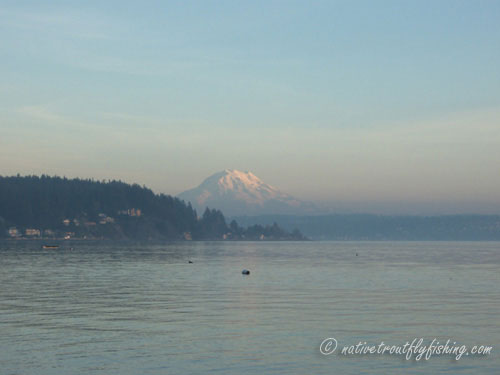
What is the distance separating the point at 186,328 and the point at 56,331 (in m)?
9.80

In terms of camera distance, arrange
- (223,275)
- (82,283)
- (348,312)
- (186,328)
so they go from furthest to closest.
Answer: (223,275) < (82,283) < (348,312) < (186,328)

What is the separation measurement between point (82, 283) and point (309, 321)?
166 ft

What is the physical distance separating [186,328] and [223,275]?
69675 mm

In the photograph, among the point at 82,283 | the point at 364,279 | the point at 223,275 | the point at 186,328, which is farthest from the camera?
the point at 223,275

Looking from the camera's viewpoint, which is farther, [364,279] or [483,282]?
[364,279]

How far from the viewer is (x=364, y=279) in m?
108

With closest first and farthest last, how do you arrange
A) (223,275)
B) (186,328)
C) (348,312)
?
(186,328) < (348,312) < (223,275)

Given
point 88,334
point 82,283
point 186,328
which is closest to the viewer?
point 88,334

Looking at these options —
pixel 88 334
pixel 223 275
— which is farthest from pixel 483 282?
pixel 88 334

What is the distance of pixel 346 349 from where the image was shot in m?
44.2

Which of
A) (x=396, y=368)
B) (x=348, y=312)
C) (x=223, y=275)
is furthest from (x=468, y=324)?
(x=223, y=275)

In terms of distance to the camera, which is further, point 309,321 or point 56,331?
point 309,321

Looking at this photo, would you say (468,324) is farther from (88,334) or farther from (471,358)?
(88,334)

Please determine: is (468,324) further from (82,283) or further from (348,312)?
(82,283)
